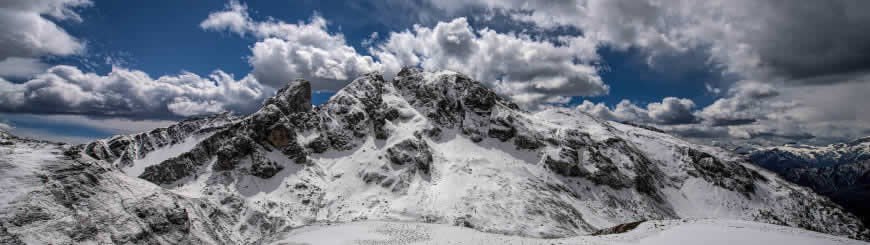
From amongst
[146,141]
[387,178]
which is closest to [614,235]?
[387,178]

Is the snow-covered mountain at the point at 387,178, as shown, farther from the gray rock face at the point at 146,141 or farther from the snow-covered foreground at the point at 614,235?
the snow-covered foreground at the point at 614,235

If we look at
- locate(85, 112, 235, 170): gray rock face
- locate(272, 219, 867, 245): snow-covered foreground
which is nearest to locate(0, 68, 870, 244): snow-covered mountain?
locate(85, 112, 235, 170): gray rock face

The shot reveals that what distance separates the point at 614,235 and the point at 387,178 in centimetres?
4296

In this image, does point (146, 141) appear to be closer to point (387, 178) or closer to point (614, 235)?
point (387, 178)

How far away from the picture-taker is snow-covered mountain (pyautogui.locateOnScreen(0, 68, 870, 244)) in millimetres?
28000

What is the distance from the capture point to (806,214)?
78000 mm

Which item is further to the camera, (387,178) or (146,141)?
(146,141)

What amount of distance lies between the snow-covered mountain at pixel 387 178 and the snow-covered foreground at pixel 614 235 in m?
6.37

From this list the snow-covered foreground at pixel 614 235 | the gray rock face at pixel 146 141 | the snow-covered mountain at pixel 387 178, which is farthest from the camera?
the gray rock face at pixel 146 141

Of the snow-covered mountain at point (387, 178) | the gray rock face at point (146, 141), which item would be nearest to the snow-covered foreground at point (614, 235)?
the snow-covered mountain at point (387, 178)

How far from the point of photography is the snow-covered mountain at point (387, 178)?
28.0m

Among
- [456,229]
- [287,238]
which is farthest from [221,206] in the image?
[456,229]

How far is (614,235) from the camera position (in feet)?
84.5

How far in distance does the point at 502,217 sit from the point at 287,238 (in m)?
32.5
